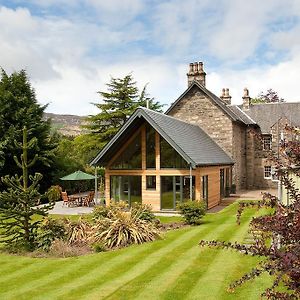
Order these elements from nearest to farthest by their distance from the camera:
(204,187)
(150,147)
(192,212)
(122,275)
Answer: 1. (122,275)
2. (192,212)
3. (150,147)
4. (204,187)

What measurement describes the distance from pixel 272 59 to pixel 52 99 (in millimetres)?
19694

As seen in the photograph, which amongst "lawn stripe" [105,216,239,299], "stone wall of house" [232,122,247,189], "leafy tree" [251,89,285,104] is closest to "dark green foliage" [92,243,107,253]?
"lawn stripe" [105,216,239,299]

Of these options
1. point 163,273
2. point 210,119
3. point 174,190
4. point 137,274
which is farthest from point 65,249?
point 210,119

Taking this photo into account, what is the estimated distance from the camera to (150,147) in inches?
949

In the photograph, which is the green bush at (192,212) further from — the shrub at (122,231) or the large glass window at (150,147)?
the large glass window at (150,147)

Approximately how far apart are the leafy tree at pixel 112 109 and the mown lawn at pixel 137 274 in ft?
102

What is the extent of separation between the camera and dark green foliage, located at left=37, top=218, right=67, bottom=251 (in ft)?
45.0

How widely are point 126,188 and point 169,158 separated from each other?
3428 millimetres

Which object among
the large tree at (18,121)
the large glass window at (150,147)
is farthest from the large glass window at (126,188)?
the large tree at (18,121)

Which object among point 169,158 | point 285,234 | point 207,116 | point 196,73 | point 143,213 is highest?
point 196,73

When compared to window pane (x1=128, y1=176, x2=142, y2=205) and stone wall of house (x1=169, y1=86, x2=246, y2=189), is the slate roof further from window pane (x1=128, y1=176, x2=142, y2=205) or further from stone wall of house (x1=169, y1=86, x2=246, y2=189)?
window pane (x1=128, y1=176, x2=142, y2=205)

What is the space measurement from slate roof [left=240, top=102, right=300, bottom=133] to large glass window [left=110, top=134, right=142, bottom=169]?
1886 cm

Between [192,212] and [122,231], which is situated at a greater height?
[192,212]

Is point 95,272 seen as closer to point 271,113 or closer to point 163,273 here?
point 163,273
